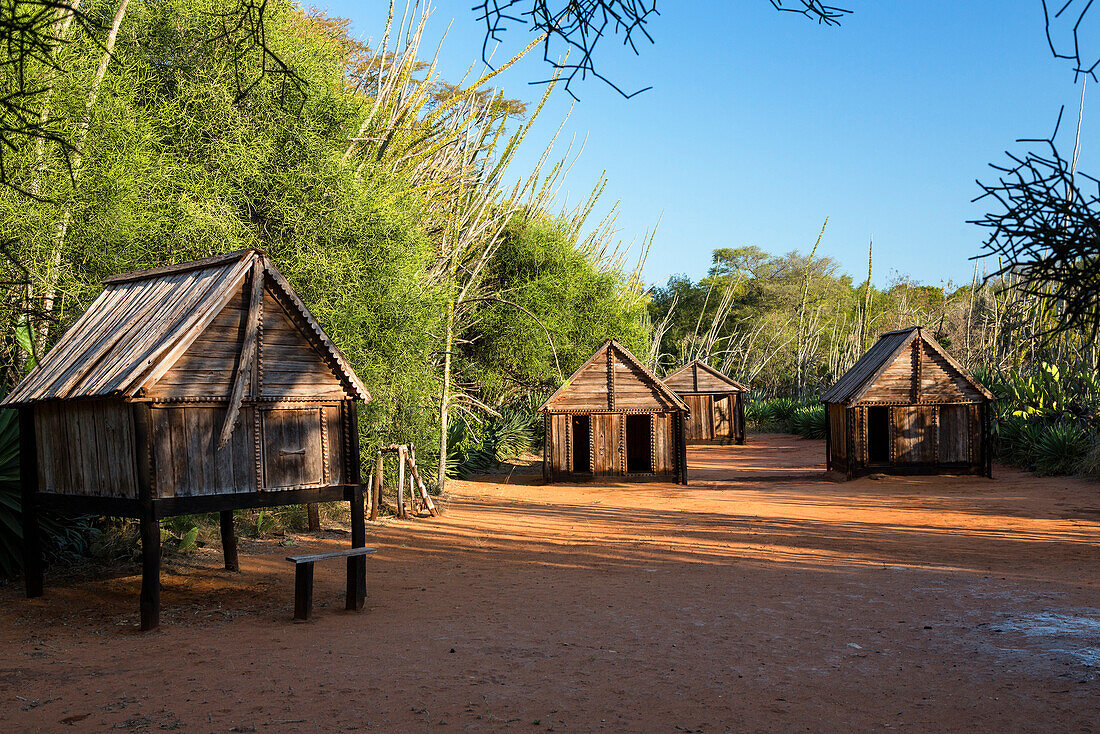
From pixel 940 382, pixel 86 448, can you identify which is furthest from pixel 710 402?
pixel 86 448

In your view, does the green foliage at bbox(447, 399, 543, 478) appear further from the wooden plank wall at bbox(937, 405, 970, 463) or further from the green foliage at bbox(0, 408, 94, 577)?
the wooden plank wall at bbox(937, 405, 970, 463)

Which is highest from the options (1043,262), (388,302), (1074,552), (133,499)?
(388,302)

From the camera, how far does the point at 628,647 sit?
6.59 metres

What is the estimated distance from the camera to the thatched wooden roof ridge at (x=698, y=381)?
3391cm

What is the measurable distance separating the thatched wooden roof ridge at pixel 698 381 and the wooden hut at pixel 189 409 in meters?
26.4

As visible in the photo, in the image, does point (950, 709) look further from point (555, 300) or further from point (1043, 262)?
point (555, 300)

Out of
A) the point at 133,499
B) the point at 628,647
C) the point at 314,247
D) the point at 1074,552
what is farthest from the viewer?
the point at 314,247

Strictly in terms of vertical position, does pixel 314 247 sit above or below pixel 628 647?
above

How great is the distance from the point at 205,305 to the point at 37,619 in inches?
125

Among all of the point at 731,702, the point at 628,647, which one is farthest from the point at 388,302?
the point at 731,702

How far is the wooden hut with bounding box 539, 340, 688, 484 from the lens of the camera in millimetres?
19188

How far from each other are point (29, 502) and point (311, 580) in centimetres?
301

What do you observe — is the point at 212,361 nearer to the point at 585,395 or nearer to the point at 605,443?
the point at 585,395

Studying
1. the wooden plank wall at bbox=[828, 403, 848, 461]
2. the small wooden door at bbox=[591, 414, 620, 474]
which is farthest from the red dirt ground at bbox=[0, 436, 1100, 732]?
the small wooden door at bbox=[591, 414, 620, 474]
